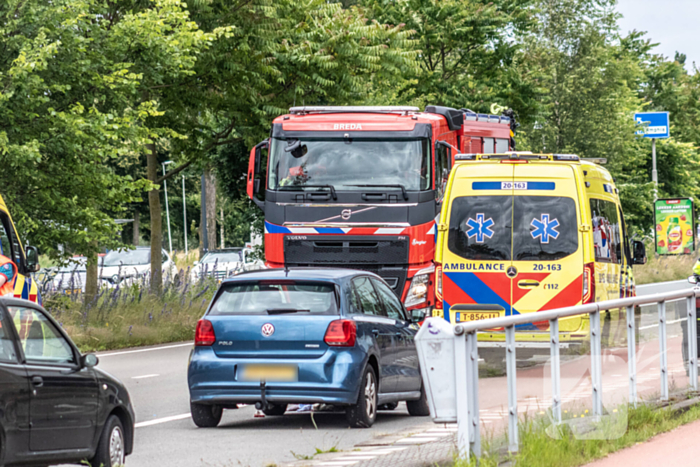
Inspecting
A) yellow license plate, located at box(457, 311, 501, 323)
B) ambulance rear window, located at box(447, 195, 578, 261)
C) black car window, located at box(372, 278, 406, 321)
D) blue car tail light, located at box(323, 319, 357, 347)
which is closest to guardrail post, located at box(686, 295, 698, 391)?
ambulance rear window, located at box(447, 195, 578, 261)

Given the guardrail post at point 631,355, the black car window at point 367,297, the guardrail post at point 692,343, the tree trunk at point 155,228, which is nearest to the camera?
the guardrail post at point 631,355

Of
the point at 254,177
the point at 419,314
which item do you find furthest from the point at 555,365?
the point at 254,177

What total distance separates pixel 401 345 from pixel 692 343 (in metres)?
2.95

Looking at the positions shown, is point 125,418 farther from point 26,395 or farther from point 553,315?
point 553,315

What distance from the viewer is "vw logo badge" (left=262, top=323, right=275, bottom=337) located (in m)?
9.57

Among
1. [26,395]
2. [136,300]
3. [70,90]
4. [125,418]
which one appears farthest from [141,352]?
[26,395]

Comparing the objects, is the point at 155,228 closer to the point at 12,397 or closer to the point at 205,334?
the point at 205,334

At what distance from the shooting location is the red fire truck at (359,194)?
1540 cm

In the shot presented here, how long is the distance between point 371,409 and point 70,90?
9.22 meters

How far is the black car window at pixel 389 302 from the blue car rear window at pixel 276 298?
4.11 feet

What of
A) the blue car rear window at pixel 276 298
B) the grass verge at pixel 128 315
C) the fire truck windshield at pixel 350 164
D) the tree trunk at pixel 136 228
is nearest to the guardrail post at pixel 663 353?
the blue car rear window at pixel 276 298

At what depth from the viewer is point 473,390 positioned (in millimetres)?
6734

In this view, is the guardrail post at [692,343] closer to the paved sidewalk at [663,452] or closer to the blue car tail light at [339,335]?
the paved sidewalk at [663,452]

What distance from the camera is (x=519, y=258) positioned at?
12.3m
